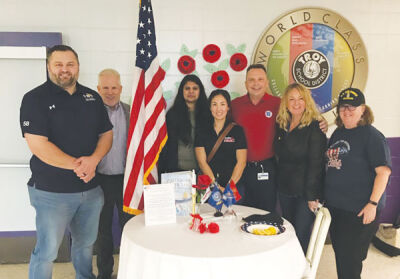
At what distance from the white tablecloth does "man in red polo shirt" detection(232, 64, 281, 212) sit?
41.0 inches

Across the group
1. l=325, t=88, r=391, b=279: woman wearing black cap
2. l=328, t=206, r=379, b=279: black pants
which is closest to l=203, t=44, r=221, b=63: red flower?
l=325, t=88, r=391, b=279: woman wearing black cap

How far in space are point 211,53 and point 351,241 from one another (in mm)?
2210

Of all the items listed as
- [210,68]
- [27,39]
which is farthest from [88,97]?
[210,68]

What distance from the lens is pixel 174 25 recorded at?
3537 mm

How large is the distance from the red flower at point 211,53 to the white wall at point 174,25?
0.19 ft

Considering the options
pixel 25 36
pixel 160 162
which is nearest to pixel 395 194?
pixel 160 162

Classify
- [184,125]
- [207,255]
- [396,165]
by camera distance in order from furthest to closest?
[396,165]
[184,125]
[207,255]

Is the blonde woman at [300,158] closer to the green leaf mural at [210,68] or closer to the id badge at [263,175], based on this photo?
the id badge at [263,175]

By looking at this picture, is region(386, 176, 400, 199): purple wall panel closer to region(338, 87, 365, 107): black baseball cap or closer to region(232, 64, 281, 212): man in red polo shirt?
region(232, 64, 281, 212): man in red polo shirt

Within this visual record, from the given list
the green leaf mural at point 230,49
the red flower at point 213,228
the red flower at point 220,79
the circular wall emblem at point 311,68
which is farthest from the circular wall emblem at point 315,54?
the red flower at point 213,228

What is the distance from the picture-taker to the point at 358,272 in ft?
7.66

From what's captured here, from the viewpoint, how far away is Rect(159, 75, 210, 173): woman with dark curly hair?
293cm

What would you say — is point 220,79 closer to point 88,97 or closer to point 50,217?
point 88,97

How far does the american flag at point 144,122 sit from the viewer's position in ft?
7.91
